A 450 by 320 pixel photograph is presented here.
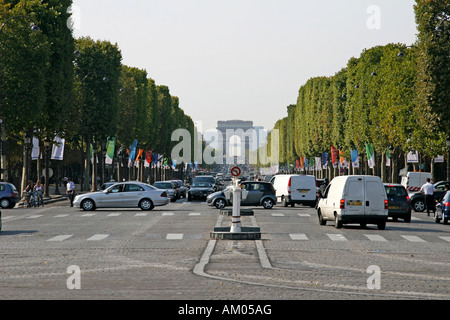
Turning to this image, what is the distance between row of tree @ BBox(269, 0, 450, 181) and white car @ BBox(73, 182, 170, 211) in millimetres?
17250

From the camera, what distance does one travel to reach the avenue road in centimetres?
1308

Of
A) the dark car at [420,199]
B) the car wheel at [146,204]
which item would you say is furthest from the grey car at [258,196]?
the dark car at [420,199]

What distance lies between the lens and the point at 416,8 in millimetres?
52031

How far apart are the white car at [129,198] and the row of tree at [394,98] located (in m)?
17.2

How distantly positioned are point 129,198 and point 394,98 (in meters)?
26.0

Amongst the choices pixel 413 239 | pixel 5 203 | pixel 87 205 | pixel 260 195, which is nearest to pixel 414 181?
pixel 260 195

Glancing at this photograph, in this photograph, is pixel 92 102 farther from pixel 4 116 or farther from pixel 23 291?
pixel 23 291

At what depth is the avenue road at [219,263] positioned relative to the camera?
13.1 metres

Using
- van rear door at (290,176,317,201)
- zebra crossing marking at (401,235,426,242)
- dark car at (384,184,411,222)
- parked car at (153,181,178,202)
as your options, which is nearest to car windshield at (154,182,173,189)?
parked car at (153,181,178,202)

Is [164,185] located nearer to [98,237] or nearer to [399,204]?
[399,204]

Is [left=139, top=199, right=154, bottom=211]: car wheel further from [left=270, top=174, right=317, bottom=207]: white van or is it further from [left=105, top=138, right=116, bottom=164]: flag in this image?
[left=105, top=138, right=116, bottom=164]: flag

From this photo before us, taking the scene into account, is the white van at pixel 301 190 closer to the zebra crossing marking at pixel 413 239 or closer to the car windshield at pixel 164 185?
the car windshield at pixel 164 185
